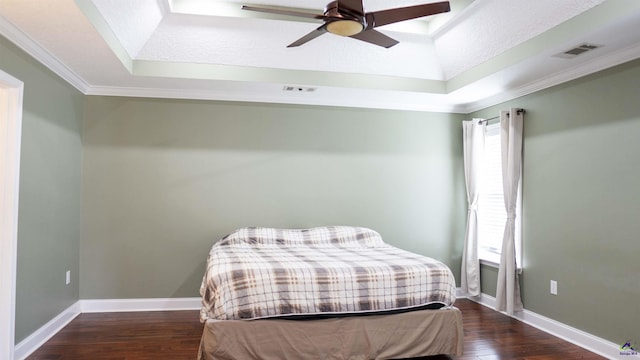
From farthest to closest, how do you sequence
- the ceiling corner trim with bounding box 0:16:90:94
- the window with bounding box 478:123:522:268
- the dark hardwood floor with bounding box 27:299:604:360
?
the window with bounding box 478:123:522:268
the dark hardwood floor with bounding box 27:299:604:360
the ceiling corner trim with bounding box 0:16:90:94

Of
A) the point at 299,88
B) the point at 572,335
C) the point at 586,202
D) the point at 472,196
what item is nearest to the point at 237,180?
the point at 299,88

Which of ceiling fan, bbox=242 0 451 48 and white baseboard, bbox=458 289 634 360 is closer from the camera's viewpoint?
ceiling fan, bbox=242 0 451 48

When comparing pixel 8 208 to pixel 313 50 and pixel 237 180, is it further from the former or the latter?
pixel 313 50

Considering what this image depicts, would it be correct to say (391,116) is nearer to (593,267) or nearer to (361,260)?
(361,260)

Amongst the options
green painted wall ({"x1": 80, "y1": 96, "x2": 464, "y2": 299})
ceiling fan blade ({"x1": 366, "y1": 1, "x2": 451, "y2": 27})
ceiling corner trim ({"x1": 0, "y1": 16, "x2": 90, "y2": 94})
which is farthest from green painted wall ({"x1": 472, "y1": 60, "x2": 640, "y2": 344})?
ceiling corner trim ({"x1": 0, "y1": 16, "x2": 90, "y2": 94})

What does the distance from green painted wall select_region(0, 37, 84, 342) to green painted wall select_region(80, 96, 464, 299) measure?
0.25 m

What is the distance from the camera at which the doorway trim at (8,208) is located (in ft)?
9.36

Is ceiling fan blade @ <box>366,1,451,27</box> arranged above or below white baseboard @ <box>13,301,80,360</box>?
above

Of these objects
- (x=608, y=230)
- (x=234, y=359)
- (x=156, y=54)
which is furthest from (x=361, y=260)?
(x=156, y=54)

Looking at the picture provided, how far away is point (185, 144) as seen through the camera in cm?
451

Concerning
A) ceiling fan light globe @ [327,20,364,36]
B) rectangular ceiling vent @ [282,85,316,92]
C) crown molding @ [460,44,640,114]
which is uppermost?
rectangular ceiling vent @ [282,85,316,92]

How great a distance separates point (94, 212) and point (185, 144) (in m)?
1.14

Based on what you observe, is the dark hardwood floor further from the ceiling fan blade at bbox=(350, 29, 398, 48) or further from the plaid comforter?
the ceiling fan blade at bbox=(350, 29, 398, 48)

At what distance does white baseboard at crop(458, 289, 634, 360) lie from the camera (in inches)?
126
